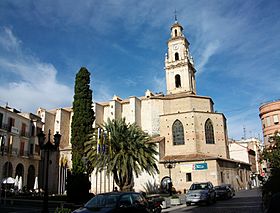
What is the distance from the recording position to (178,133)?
42656mm

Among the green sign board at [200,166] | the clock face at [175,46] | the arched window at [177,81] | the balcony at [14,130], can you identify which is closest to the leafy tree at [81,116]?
the green sign board at [200,166]

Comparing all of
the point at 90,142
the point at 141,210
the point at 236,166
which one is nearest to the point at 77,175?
the point at 90,142

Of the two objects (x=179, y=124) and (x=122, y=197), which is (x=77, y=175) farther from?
(x=179, y=124)

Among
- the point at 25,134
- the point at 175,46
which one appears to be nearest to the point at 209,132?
the point at 175,46

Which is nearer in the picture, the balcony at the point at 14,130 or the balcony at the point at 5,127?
the balcony at the point at 5,127

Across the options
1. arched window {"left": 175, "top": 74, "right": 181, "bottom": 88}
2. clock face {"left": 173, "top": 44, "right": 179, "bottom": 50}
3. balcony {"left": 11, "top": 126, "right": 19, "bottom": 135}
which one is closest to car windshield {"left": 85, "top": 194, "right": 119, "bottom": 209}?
balcony {"left": 11, "top": 126, "right": 19, "bottom": 135}

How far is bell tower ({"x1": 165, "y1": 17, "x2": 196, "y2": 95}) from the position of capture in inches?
2010

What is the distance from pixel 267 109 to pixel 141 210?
34.8m

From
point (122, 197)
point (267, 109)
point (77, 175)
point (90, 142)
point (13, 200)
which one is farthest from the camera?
point (267, 109)

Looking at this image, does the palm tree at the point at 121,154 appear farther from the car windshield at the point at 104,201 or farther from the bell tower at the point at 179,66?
the bell tower at the point at 179,66

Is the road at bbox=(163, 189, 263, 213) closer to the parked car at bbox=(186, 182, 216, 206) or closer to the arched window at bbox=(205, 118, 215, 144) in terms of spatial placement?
the parked car at bbox=(186, 182, 216, 206)

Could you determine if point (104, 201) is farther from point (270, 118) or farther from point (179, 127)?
point (270, 118)

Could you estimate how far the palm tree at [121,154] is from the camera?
82.8 ft

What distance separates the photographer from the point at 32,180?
44.5 meters
